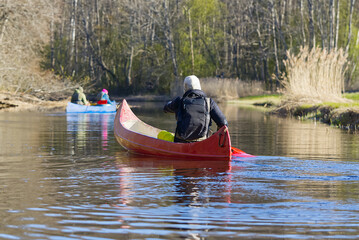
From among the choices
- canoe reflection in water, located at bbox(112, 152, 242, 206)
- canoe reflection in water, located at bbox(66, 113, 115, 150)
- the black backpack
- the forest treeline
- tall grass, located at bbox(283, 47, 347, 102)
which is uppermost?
the forest treeline

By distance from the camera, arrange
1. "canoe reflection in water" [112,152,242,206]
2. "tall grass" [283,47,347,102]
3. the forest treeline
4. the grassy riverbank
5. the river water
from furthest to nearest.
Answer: the forest treeline < "tall grass" [283,47,347,102] < the grassy riverbank < "canoe reflection in water" [112,152,242,206] < the river water

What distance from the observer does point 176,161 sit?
426 inches

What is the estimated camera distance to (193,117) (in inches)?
418

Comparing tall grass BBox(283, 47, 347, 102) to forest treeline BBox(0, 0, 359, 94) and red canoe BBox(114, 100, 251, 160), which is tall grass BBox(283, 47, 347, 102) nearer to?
red canoe BBox(114, 100, 251, 160)

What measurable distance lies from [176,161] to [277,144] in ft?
13.2

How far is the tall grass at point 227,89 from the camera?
135 ft

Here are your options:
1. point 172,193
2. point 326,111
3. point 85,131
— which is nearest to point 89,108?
point 85,131

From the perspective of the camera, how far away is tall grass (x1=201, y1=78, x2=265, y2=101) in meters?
41.0

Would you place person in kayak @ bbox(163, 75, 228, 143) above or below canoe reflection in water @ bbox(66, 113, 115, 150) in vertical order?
above

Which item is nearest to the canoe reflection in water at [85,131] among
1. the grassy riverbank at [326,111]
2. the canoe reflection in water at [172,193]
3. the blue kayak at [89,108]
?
the canoe reflection in water at [172,193]

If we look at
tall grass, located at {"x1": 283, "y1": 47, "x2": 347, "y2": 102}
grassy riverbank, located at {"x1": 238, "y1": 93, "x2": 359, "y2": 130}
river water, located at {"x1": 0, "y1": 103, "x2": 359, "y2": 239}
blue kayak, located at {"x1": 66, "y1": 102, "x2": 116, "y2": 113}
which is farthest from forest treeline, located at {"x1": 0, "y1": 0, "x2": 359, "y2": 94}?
river water, located at {"x1": 0, "y1": 103, "x2": 359, "y2": 239}

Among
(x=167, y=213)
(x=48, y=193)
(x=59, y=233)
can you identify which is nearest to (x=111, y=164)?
(x=48, y=193)

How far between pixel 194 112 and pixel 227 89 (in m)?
30.7

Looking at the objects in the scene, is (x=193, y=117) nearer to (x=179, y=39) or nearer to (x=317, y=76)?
(x=317, y=76)
